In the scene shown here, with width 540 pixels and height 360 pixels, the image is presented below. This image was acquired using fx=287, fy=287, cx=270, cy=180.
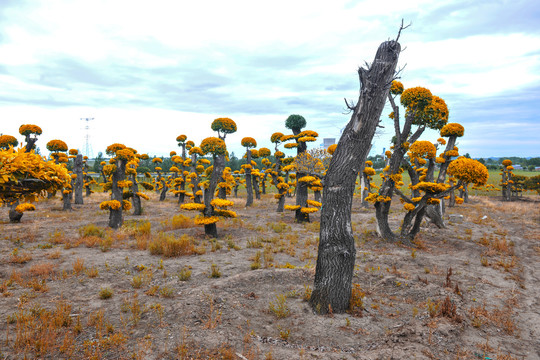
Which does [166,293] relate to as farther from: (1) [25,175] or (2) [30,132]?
(2) [30,132]

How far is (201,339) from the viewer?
14.3 feet

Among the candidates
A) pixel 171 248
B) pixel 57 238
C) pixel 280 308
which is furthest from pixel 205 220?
pixel 280 308

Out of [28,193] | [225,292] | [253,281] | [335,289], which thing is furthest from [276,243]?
[28,193]

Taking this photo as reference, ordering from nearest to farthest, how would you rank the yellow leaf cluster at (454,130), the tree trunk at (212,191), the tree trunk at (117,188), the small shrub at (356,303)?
the small shrub at (356,303) → the tree trunk at (212,191) → the yellow leaf cluster at (454,130) → the tree trunk at (117,188)

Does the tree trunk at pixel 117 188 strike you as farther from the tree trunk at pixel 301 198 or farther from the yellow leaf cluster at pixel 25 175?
the yellow leaf cluster at pixel 25 175

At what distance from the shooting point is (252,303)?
572 centimetres

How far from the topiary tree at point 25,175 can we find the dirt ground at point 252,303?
2.14 m

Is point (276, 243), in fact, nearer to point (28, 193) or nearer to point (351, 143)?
point (351, 143)

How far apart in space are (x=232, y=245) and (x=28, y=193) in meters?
7.08

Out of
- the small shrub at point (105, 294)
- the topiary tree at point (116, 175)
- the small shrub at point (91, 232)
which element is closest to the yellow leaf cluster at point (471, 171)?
the small shrub at point (105, 294)

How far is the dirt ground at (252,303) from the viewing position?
14.0 ft

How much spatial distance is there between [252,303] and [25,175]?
14.1 ft

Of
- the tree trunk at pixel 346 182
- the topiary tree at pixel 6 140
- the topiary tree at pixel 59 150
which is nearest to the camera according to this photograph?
the tree trunk at pixel 346 182

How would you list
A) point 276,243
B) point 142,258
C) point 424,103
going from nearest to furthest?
point 142,258, point 424,103, point 276,243
